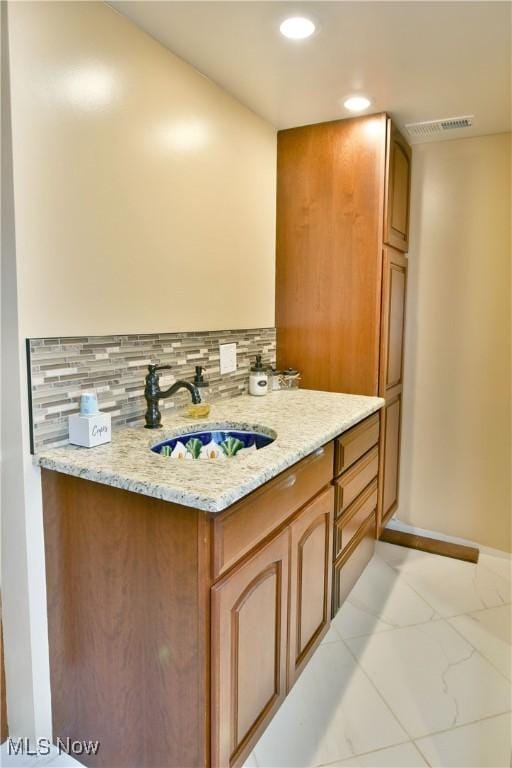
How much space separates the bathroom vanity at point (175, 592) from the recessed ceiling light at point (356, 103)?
1.47 meters

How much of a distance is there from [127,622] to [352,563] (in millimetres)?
1149

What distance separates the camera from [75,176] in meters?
1.40

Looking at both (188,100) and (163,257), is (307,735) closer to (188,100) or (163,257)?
(163,257)

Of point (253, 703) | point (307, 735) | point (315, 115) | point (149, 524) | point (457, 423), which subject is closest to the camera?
point (149, 524)

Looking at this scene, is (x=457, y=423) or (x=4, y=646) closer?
(x=4, y=646)

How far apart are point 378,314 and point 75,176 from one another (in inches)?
57.1

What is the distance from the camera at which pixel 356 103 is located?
2119 mm

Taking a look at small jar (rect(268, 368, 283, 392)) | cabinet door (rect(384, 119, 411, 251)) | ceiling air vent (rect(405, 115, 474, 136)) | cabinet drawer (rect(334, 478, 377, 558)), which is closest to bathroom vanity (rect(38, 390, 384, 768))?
cabinet drawer (rect(334, 478, 377, 558))

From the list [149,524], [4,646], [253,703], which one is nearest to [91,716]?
[4,646]

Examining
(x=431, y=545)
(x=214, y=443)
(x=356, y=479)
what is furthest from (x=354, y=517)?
(x=431, y=545)

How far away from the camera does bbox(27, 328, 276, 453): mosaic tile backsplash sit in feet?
4.40

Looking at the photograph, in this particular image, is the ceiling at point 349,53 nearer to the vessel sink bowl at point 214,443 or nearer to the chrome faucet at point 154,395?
the chrome faucet at point 154,395

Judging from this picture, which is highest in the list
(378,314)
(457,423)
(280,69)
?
(280,69)

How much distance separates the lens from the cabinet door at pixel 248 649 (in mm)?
1150
